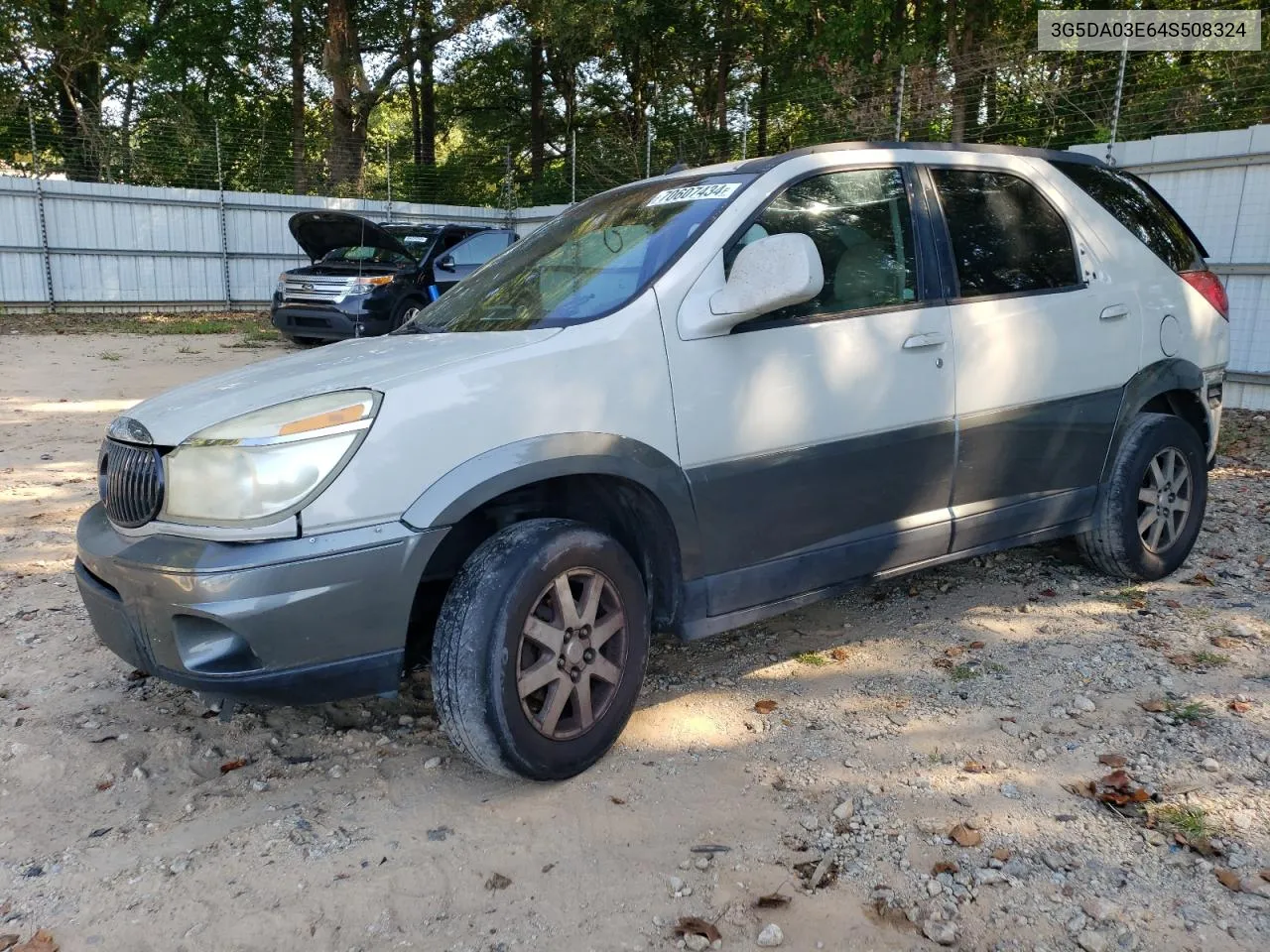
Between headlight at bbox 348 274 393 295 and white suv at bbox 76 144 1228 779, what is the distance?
857 cm

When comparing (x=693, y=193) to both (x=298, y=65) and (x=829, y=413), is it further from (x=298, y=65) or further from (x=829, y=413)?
(x=298, y=65)

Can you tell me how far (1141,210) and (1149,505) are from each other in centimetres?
134

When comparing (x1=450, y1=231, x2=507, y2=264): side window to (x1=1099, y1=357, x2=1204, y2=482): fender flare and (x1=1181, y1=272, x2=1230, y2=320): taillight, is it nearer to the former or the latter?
(x1=1181, y1=272, x2=1230, y2=320): taillight

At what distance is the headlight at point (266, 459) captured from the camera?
8.04ft

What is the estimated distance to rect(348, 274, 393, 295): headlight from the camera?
11.9 metres

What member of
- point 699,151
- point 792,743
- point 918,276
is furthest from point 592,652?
point 699,151

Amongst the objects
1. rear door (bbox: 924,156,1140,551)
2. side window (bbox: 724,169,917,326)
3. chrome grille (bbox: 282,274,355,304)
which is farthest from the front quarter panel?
chrome grille (bbox: 282,274,355,304)

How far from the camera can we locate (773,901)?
2307 millimetres

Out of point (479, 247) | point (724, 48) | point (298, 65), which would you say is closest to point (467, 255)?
point (479, 247)

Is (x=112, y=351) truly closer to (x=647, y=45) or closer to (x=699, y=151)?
(x=699, y=151)

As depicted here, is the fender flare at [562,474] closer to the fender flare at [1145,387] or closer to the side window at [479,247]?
the fender flare at [1145,387]

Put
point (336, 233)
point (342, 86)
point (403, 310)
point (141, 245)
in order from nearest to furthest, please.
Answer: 1. point (336, 233)
2. point (403, 310)
3. point (141, 245)
4. point (342, 86)

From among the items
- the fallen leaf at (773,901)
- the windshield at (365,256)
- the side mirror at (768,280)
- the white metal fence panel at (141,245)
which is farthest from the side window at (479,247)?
the fallen leaf at (773,901)

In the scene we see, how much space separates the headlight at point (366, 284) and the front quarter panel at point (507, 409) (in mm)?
9569
